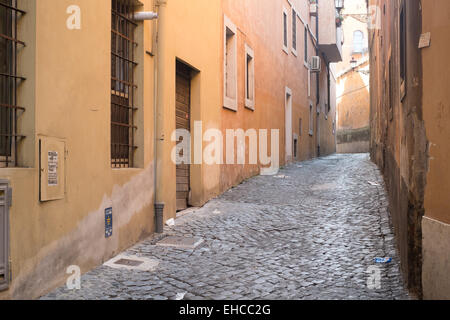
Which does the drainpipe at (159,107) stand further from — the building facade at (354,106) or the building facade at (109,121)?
the building facade at (354,106)

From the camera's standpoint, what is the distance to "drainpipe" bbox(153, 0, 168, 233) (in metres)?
7.02

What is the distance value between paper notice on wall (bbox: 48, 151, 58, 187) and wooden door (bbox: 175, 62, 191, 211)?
4.13m

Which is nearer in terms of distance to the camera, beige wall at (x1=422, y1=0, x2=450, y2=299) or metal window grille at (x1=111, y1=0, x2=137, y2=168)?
beige wall at (x1=422, y1=0, x2=450, y2=299)

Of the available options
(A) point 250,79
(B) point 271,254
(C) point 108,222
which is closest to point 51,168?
(C) point 108,222

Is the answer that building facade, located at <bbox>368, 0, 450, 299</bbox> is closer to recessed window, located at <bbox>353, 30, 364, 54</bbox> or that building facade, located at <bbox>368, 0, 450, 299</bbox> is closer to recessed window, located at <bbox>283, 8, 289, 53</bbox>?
recessed window, located at <bbox>283, 8, 289, 53</bbox>

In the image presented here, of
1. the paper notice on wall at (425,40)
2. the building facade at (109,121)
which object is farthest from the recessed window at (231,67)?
the paper notice on wall at (425,40)

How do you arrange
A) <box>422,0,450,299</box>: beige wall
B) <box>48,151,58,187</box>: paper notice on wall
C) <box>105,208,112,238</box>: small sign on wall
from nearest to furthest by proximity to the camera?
<box>422,0,450,299</box>: beige wall
<box>48,151,58,187</box>: paper notice on wall
<box>105,208,112,238</box>: small sign on wall

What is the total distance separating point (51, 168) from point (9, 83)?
33.9 inches

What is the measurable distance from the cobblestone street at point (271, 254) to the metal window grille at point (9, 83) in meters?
1.38

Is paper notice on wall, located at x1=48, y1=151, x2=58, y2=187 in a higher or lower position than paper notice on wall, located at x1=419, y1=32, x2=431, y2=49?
lower

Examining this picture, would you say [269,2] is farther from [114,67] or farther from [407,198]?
[407,198]

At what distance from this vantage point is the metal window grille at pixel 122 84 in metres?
6.30

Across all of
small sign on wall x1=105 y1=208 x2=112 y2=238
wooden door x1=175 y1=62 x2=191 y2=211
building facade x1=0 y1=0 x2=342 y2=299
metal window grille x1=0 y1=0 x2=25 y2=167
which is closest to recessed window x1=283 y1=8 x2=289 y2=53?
building facade x1=0 y1=0 x2=342 y2=299

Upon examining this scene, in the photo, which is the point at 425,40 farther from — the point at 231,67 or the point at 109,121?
the point at 231,67
